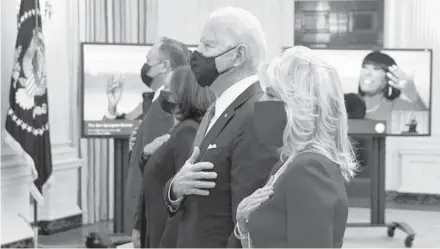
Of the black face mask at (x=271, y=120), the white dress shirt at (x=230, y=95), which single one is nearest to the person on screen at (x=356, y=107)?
the white dress shirt at (x=230, y=95)

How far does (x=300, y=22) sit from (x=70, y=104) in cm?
386

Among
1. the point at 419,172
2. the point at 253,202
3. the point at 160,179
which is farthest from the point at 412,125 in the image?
the point at 253,202

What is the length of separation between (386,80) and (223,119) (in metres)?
4.70

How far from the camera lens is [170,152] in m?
2.83

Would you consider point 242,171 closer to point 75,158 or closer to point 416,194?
point 75,158

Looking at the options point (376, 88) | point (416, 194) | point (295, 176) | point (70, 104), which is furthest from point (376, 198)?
point (295, 176)

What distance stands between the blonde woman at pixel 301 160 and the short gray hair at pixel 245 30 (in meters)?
0.35

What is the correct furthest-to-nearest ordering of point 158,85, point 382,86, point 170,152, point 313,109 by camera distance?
1. point 382,86
2. point 158,85
3. point 170,152
4. point 313,109

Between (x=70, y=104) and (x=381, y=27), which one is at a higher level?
(x=381, y=27)

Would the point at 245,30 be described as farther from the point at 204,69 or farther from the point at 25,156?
the point at 25,156

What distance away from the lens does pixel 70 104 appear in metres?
7.23

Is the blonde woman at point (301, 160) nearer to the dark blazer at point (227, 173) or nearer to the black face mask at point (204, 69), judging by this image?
the dark blazer at point (227, 173)

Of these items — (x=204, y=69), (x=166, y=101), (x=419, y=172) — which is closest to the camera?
(x=204, y=69)

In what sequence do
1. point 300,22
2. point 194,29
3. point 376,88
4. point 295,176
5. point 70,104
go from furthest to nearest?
1. point 300,22
2. point 194,29
3. point 70,104
4. point 376,88
5. point 295,176
